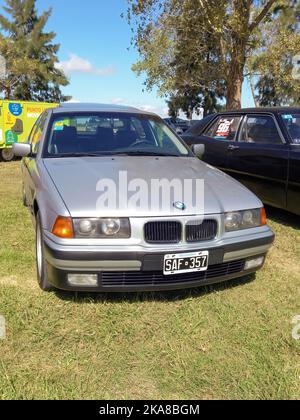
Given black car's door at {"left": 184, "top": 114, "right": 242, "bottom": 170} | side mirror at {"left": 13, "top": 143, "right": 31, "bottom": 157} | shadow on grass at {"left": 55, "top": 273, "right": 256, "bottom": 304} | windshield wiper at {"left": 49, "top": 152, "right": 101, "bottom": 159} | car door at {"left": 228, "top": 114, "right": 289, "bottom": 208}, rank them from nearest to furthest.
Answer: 1. shadow on grass at {"left": 55, "top": 273, "right": 256, "bottom": 304}
2. windshield wiper at {"left": 49, "top": 152, "right": 101, "bottom": 159}
3. side mirror at {"left": 13, "top": 143, "right": 31, "bottom": 157}
4. car door at {"left": 228, "top": 114, "right": 289, "bottom": 208}
5. black car's door at {"left": 184, "top": 114, "right": 242, "bottom": 170}

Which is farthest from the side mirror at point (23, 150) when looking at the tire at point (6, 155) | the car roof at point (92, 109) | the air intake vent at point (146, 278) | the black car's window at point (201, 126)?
the tire at point (6, 155)

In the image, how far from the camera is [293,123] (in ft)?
17.9

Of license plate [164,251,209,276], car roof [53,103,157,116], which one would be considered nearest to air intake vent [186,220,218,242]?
license plate [164,251,209,276]

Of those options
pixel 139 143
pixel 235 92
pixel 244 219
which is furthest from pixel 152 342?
pixel 235 92

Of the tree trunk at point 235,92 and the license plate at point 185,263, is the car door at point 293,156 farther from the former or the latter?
the tree trunk at point 235,92

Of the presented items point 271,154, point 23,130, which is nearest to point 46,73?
point 23,130

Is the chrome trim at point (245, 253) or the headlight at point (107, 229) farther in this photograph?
the chrome trim at point (245, 253)

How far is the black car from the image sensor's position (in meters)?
5.15

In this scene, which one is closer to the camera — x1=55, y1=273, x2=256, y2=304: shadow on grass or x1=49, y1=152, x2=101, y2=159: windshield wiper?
x1=55, y1=273, x2=256, y2=304: shadow on grass

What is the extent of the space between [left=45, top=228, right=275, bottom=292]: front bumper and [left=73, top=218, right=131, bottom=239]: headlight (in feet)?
0.31

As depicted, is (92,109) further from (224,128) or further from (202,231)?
(224,128)

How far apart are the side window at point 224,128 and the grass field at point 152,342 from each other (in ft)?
9.71

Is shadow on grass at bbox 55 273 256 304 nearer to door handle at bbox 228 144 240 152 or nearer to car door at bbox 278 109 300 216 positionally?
car door at bbox 278 109 300 216

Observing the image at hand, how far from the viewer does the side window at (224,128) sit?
20.6 ft
